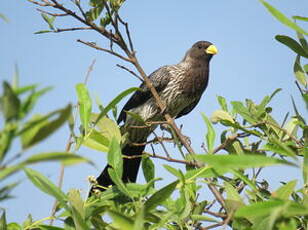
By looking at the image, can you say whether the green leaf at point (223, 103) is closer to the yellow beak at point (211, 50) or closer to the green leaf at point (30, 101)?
the green leaf at point (30, 101)

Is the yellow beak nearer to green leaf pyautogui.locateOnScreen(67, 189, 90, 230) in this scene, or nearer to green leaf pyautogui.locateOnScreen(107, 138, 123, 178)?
green leaf pyautogui.locateOnScreen(107, 138, 123, 178)

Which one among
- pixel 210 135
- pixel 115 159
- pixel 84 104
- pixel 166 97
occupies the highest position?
pixel 84 104

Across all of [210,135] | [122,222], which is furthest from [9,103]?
[210,135]

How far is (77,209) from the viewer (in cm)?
130

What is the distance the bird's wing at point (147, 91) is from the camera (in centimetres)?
549

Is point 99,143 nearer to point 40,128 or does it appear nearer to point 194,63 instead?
point 40,128

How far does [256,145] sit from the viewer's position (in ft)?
7.59

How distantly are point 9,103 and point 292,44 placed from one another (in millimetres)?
1209

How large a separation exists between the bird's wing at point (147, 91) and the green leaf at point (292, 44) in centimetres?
379

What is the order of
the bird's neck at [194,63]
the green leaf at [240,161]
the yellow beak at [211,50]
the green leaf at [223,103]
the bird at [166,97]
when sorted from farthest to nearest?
the yellow beak at [211,50], the bird's neck at [194,63], the bird at [166,97], the green leaf at [223,103], the green leaf at [240,161]

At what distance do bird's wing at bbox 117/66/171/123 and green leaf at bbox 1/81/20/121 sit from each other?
4798mm

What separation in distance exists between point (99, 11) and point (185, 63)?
399 centimetres

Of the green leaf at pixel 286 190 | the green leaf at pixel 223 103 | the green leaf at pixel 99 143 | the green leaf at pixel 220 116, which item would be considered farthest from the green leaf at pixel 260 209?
the green leaf at pixel 223 103

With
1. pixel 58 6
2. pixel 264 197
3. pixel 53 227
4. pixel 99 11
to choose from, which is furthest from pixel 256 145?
pixel 53 227
